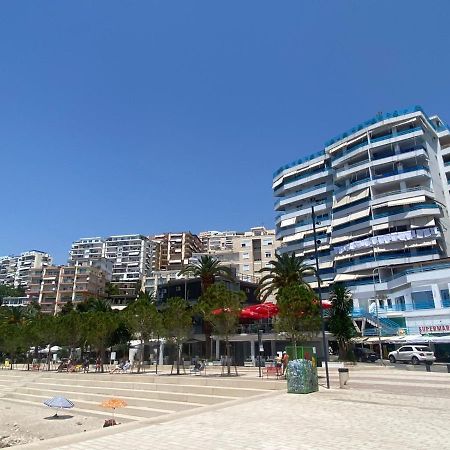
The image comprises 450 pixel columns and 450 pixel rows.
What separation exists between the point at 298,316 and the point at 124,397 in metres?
11.4

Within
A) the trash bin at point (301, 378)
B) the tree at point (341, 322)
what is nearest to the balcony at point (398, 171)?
the tree at point (341, 322)

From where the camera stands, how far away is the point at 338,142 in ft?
245

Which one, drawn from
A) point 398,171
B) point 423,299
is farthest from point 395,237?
point 423,299

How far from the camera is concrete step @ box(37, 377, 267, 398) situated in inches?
766

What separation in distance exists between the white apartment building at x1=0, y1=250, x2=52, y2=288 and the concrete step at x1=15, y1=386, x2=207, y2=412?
153 metres

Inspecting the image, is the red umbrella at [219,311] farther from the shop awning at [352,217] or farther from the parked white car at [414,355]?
the shop awning at [352,217]

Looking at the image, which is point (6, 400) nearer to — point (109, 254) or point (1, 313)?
point (1, 313)

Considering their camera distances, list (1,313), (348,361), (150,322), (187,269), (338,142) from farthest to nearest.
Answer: (1,313), (338,142), (187,269), (348,361), (150,322)

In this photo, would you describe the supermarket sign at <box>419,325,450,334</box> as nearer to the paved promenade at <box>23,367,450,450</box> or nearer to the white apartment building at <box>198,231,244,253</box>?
the paved promenade at <box>23,367,450,450</box>

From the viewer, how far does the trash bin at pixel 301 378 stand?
17.0m

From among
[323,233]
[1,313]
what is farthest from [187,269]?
[1,313]

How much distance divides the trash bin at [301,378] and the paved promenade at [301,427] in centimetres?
123

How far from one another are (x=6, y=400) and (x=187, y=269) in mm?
25983

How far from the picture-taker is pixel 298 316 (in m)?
24.6
